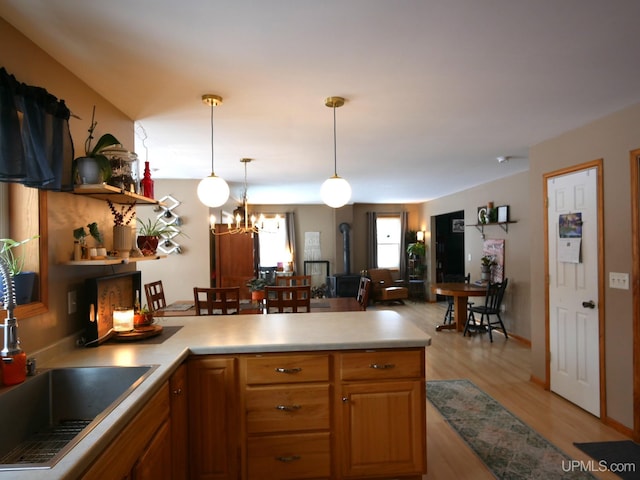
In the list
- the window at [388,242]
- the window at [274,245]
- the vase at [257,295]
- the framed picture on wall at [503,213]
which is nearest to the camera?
the vase at [257,295]

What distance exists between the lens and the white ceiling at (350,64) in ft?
5.01

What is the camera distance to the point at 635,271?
2.64m

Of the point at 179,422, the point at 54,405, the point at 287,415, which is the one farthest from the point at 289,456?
the point at 54,405

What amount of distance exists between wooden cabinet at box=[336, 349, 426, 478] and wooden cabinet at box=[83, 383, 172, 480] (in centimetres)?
89

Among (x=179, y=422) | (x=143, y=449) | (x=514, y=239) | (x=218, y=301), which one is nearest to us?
(x=143, y=449)

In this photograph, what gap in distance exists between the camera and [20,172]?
147cm

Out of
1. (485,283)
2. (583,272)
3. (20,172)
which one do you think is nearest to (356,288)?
(485,283)

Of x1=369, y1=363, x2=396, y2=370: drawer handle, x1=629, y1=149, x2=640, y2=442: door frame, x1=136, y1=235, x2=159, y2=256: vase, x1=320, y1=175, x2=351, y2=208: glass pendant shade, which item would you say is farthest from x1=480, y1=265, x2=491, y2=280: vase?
x1=136, y1=235, x2=159, y2=256: vase

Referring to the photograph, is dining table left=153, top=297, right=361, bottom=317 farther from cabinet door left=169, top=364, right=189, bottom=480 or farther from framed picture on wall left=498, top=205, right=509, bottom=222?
framed picture on wall left=498, top=205, right=509, bottom=222

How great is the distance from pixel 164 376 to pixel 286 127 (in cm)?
220

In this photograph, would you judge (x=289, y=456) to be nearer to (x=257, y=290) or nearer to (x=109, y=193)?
(x=109, y=193)

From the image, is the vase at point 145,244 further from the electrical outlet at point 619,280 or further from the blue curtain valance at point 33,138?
the electrical outlet at point 619,280

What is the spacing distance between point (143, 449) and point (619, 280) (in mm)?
3314

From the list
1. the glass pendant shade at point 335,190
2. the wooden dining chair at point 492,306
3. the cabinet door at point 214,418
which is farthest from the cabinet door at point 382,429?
the wooden dining chair at point 492,306
